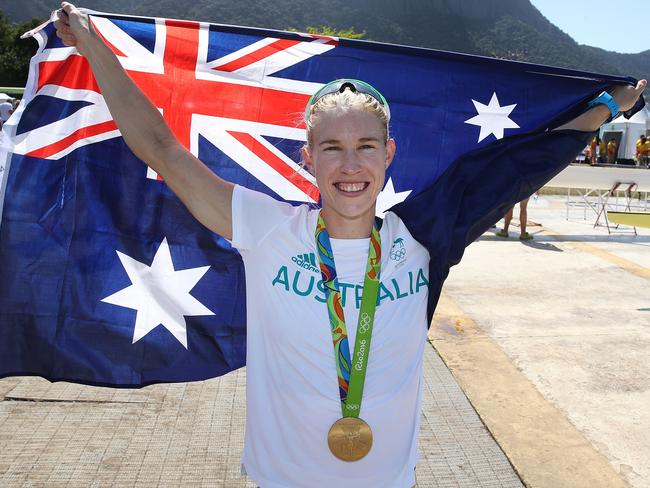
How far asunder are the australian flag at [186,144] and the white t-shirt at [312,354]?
844 millimetres

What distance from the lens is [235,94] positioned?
3043 millimetres

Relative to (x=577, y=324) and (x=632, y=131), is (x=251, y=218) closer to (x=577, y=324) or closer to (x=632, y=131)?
(x=577, y=324)

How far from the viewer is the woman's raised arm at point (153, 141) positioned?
6.81 ft

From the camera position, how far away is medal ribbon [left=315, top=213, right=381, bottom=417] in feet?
6.21

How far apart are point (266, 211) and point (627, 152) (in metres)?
30.7

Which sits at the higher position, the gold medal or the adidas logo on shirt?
the adidas logo on shirt

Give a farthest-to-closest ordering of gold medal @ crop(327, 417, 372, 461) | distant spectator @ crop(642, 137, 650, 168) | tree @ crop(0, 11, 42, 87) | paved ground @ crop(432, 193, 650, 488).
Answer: tree @ crop(0, 11, 42, 87)
distant spectator @ crop(642, 137, 650, 168)
paved ground @ crop(432, 193, 650, 488)
gold medal @ crop(327, 417, 372, 461)

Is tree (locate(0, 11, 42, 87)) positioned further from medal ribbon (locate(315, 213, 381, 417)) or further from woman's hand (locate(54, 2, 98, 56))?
medal ribbon (locate(315, 213, 381, 417))

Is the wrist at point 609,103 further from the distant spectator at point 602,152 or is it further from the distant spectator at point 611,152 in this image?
the distant spectator at point 602,152

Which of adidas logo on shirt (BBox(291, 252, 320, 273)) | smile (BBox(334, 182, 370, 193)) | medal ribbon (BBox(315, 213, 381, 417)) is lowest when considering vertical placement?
medal ribbon (BBox(315, 213, 381, 417))

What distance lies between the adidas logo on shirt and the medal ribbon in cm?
4

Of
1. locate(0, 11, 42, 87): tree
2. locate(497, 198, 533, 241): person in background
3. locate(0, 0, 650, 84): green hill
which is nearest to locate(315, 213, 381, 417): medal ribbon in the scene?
locate(497, 198, 533, 241): person in background

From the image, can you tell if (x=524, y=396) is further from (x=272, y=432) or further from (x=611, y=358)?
(x=272, y=432)

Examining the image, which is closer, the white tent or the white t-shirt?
the white t-shirt
